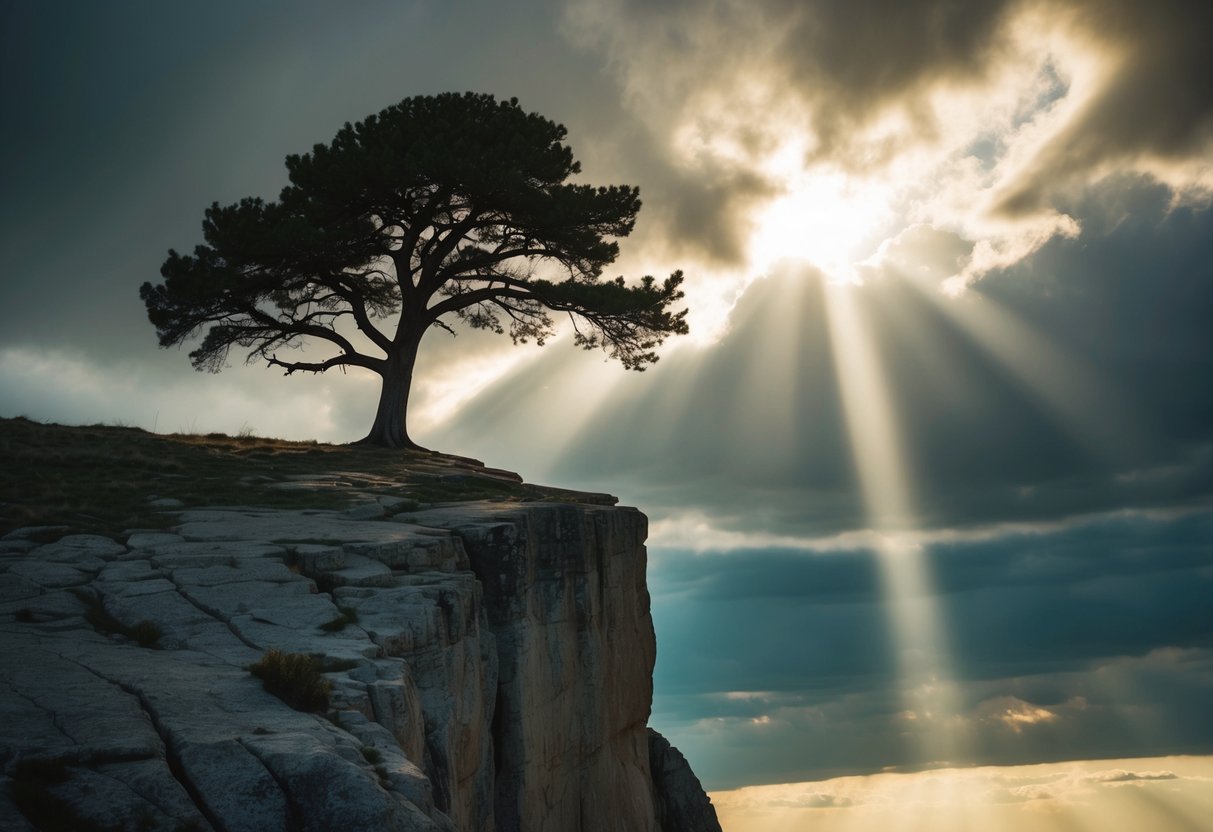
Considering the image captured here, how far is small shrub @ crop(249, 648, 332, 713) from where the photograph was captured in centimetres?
1272

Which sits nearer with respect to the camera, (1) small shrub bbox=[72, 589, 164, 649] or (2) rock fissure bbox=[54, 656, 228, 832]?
(2) rock fissure bbox=[54, 656, 228, 832]

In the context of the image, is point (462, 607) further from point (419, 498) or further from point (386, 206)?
point (386, 206)

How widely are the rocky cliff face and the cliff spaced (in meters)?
0.04

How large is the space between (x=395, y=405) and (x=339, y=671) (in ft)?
90.9

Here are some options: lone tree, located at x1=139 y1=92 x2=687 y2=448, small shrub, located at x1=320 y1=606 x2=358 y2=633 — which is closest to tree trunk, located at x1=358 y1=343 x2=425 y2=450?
lone tree, located at x1=139 y1=92 x2=687 y2=448

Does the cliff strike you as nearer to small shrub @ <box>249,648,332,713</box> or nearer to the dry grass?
small shrub @ <box>249,648,332,713</box>

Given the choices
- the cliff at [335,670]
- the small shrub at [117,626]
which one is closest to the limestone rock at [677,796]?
the cliff at [335,670]

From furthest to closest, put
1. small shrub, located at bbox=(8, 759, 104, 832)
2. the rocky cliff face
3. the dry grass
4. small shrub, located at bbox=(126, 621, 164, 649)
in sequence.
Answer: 1. the dry grass
2. small shrub, located at bbox=(126, 621, 164, 649)
3. the rocky cliff face
4. small shrub, located at bbox=(8, 759, 104, 832)

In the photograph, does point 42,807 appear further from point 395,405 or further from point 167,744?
point 395,405

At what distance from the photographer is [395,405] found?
41281 mm

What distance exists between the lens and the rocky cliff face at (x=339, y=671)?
396 inches

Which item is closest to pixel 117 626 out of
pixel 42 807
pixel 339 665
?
pixel 339 665

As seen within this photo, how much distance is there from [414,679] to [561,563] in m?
9.64

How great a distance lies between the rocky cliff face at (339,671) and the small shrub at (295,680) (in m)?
0.15
